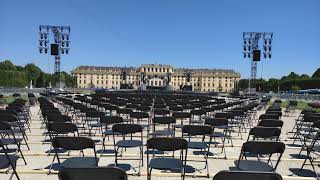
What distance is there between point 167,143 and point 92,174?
192cm

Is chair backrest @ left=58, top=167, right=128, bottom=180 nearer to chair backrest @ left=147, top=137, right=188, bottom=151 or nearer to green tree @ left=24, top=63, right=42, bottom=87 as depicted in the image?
chair backrest @ left=147, top=137, right=188, bottom=151

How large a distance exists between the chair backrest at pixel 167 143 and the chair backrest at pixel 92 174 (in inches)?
70.0

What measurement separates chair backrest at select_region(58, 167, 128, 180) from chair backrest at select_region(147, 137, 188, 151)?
1.78m

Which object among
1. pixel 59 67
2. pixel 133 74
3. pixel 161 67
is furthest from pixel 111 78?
pixel 59 67

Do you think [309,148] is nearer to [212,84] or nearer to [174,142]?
[174,142]

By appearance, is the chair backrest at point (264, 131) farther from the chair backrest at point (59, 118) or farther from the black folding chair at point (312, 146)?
the chair backrest at point (59, 118)

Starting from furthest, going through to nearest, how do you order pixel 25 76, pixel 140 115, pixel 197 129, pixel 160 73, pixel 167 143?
pixel 160 73 → pixel 25 76 → pixel 140 115 → pixel 197 129 → pixel 167 143

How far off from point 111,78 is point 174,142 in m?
141

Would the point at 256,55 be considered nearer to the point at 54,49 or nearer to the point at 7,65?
the point at 54,49

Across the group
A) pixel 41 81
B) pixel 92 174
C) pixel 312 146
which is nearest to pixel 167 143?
pixel 92 174

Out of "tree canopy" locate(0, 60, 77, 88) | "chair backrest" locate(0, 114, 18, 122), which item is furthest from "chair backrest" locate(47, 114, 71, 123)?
"tree canopy" locate(0, 60, 77, 88)

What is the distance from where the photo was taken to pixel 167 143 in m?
4.88

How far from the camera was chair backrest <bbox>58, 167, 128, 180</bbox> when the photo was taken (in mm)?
3066

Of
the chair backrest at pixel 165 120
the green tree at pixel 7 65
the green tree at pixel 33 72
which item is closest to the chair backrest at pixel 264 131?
the chair backrest at pixel 165 120
